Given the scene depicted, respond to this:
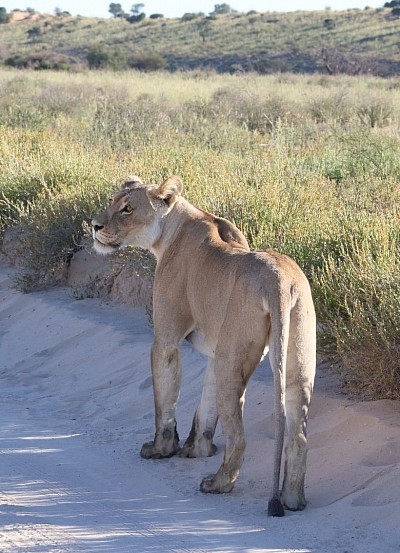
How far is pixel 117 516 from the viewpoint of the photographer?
18.3ft

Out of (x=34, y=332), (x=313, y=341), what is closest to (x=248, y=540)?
(x=313, y=341)

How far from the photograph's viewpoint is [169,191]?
6836 mm

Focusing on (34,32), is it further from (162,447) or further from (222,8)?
(162,447)

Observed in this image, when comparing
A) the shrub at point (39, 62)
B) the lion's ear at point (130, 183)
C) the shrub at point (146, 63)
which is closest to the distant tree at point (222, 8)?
the shrub at point (146, 63)

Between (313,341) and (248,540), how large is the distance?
1.10m

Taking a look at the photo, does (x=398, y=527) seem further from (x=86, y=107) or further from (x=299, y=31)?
(x=299, y=31)

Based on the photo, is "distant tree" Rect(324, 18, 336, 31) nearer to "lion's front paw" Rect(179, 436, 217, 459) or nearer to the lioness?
the lioness

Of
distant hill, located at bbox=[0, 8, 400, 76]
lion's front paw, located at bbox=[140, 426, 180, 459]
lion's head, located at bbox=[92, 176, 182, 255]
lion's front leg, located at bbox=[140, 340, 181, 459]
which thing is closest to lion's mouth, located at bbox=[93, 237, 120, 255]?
lion's head, located at bbox=[92, 176, 182, 255]

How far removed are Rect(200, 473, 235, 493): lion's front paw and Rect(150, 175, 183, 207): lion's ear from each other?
1.86 meters

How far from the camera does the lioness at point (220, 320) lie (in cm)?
550

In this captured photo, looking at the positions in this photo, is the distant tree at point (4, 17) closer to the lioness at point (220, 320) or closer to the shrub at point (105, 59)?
the shrub at point (105, 59)

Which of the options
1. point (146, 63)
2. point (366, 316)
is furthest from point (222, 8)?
point (366, 316)

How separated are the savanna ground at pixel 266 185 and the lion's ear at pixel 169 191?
1313mm

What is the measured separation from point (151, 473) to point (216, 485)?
0.70m
